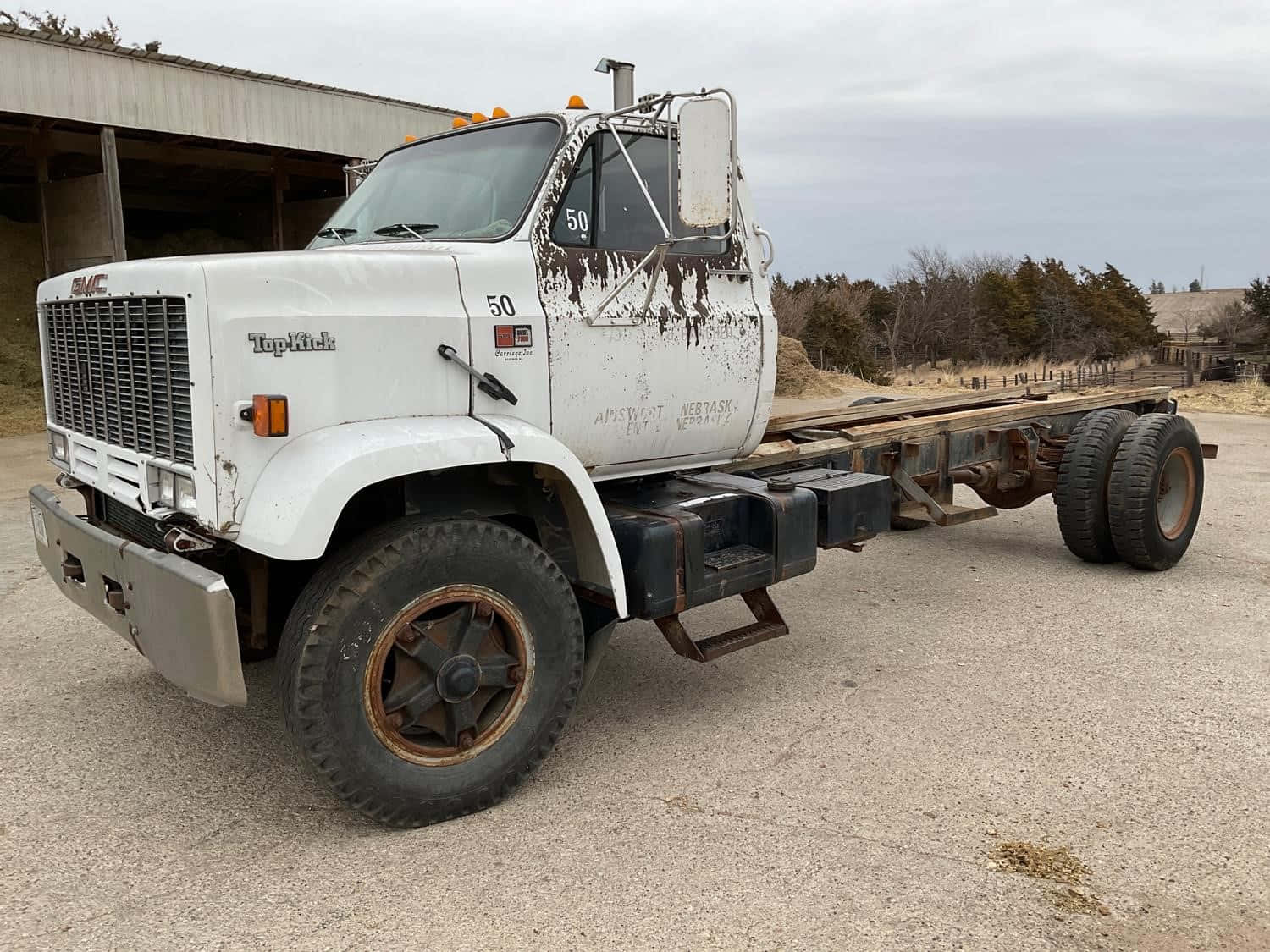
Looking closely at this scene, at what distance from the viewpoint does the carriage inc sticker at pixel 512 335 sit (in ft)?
12.5

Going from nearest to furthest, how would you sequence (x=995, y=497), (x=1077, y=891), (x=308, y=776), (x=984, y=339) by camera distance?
(x=1077, y=891)
(x=308, y=776)
(x=995, y=497)
(x=984, y=339)

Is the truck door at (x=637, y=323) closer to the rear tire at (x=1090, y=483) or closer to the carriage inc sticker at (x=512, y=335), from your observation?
the carriage inc sticker at (x=512, y=335)

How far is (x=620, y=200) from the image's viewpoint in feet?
14.1

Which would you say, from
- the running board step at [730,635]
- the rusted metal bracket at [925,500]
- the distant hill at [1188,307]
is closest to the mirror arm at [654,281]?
the running board step at [730,635]

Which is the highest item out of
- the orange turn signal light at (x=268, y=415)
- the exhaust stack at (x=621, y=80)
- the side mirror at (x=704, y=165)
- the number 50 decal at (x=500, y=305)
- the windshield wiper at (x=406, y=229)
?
the exhaust stack at (x=621, y=80)

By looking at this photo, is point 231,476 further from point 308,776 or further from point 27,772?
Answer: point 27,772

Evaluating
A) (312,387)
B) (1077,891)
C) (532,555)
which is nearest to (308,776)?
(532,555)

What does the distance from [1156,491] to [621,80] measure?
14.7 feet

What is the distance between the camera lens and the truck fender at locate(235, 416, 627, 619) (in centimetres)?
316

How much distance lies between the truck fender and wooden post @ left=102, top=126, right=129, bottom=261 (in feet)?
43.9

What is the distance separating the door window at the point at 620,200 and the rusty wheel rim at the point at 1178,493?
4.33 metres

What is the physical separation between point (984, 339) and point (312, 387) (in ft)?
150

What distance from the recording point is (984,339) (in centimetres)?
4559

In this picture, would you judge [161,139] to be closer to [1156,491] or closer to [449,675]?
[1156,491]
